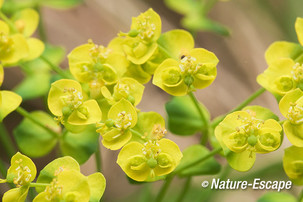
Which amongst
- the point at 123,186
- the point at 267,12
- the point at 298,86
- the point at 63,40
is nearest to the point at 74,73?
the point at 298,86

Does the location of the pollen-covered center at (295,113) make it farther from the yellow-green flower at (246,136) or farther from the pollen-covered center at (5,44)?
the pollen-covered center at (5,44)

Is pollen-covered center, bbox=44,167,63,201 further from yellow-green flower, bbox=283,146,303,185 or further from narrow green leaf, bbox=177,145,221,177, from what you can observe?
yellow-green flower, bbox=283,146,303,185

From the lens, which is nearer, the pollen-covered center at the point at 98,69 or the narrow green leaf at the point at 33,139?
the pollen-covered center at the point at 98,69

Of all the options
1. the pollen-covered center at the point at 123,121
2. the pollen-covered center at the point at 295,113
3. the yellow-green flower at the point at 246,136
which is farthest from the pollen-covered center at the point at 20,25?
the pollen-covered center at the point at 295,113

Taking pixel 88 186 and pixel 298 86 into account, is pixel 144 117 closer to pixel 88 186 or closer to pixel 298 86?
pixel 88 186

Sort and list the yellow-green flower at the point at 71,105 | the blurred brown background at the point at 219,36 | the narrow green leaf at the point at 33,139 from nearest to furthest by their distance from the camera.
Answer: the yellow-green flower at the point at 71,105 < the narrow green leaf at the point at 33,139 < the blurred brown background at the point at 219,36

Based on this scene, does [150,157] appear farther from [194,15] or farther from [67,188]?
[194,15]

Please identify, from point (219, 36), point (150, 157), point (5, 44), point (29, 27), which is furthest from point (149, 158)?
point (219, 36)
